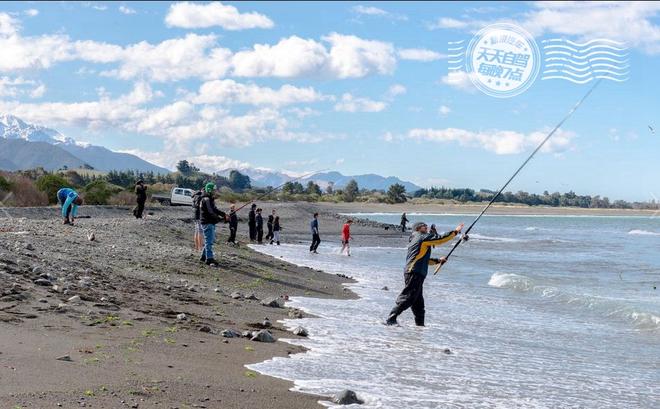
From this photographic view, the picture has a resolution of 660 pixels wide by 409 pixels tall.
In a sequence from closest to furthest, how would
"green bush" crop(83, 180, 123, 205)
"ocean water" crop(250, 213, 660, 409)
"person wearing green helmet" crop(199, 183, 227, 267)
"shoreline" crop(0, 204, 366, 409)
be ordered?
"shoreline" crop(0, 204, 366, 409), "ocean water" crop(250, 213, 660, 409), "person wearing green helmet" crop(199, 183, 227, 267), "green bush" crop(83, 180, 123, 205)

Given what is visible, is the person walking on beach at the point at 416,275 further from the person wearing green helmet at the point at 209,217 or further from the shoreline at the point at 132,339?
the person wearing green helmet at the point at 209,217

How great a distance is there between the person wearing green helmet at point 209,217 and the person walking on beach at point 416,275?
16.9 feet

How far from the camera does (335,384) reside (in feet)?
23.1

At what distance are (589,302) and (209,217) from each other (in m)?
8.34

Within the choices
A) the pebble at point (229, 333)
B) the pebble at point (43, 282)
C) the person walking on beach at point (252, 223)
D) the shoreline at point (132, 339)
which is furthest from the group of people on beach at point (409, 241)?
the person walking on beach at point (252, 223)

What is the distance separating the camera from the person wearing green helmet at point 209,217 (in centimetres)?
1523

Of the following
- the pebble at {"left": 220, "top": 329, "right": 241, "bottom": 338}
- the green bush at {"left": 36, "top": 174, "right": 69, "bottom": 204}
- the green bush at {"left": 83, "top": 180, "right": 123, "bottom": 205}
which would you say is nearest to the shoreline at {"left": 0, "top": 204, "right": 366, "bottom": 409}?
the pebble at {"left": 220, "top": 329, "right": 241, "bottom": 338}

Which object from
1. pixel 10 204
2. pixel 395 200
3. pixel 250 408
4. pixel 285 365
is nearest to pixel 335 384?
pixel 285 365

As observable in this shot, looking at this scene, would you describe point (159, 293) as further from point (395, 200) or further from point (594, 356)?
point (395, 200)

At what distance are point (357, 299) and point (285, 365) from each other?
678cm

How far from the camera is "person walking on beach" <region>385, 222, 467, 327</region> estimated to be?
11.0 m

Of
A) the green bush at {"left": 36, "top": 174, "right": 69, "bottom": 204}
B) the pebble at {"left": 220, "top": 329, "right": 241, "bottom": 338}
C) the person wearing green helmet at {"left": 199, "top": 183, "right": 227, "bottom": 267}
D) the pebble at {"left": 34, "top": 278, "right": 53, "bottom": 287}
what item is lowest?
the pebble at {"left": 220, "top": 329, "right": 241, "bottom": 338}

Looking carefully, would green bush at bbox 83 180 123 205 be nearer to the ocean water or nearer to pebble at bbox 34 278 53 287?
the ocean water

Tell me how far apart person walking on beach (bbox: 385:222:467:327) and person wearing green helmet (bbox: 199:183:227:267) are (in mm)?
5162
